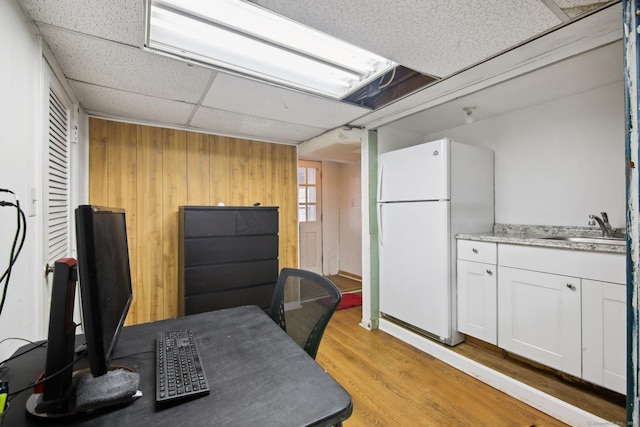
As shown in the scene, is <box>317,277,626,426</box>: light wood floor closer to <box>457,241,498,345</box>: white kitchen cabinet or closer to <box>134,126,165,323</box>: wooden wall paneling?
<box>457,241,498,345</box>: white kitchen cabinet

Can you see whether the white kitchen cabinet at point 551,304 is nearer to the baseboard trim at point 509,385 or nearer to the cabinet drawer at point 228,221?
the baseboard trim at point 509,385

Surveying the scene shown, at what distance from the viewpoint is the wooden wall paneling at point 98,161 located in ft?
8.29

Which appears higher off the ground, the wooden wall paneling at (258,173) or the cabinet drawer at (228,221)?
the wooden wall paneling at (258,173)

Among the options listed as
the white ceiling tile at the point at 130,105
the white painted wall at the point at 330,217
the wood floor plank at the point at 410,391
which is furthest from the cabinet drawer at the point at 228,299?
the white painted wall at the point at 330,217

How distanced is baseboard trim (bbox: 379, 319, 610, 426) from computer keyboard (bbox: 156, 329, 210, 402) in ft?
6.53

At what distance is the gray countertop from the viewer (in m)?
1.63

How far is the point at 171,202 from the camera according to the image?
2891mm

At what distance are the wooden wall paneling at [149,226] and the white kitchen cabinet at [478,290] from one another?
9.37 ft

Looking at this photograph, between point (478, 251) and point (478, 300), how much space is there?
0.39 m

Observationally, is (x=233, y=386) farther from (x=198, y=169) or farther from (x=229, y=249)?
(x=198, y=169)

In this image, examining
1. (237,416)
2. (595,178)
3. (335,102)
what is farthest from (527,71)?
(237,416)

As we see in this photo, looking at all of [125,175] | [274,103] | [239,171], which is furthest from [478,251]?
[125,175]

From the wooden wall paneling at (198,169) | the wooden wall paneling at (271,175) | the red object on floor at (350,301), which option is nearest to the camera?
the wooden wall paneling at (198,169)

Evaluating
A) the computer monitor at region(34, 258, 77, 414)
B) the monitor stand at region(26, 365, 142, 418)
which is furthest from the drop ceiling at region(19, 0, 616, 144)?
the monitor stand at region(26, 365, 142, 418)
